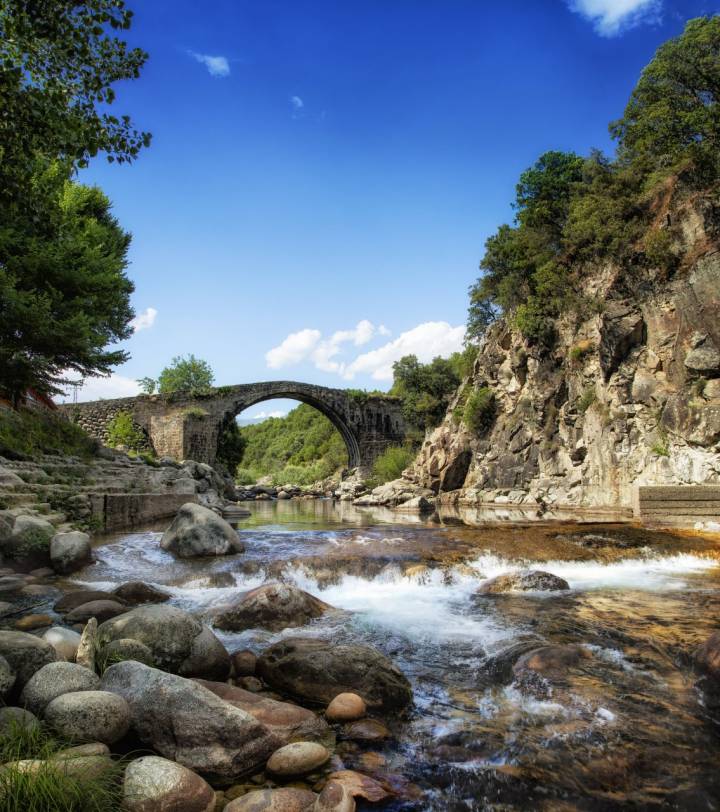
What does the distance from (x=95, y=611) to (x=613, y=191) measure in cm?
2359

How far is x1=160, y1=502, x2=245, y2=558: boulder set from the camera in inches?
369

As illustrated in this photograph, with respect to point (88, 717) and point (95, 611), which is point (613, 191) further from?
point (88, 717)

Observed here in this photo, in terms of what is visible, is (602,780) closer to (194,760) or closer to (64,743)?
(194,760)

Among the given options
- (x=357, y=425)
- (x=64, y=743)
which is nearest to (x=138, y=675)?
(x=64, y=743)

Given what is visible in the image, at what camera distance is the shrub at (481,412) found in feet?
90.2

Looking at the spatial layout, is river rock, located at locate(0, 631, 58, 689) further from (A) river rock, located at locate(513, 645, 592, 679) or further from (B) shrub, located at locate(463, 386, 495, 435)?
(B) shrub, located at locate(463, 386, 495, 435)

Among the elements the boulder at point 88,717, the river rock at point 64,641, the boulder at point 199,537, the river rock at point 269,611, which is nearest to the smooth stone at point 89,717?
the boulder at point 88,717

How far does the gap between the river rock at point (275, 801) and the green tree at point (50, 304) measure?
39.4 ft

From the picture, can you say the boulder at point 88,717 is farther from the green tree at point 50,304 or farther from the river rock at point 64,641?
the green tree at point 50,304

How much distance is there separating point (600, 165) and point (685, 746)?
26.9 m

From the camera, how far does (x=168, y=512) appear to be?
538 inches

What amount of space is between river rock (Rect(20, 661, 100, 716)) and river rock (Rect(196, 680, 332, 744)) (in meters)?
0.87

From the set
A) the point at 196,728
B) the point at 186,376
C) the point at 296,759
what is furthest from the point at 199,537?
the point at 186,376

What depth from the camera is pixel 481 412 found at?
90.4 feet
